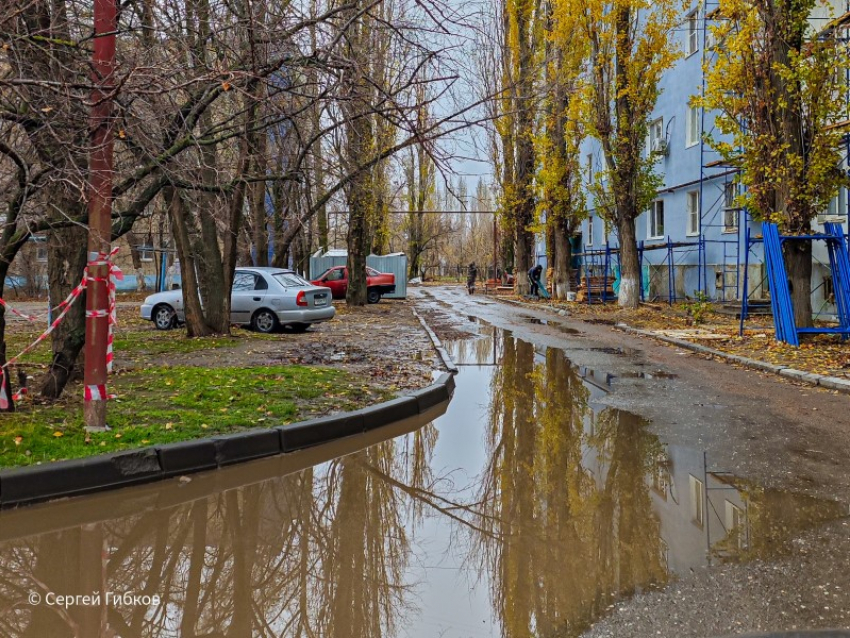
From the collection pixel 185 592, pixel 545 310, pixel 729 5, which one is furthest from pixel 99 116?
pixel 545 310

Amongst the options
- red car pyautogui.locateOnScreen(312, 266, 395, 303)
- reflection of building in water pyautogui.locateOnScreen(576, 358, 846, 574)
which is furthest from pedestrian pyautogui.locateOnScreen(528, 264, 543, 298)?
reflection of building in water pyautogui.locateOnScreen(576, 358, 846, 574)

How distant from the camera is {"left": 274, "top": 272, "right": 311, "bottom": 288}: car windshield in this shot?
58.6ft

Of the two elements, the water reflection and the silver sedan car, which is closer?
the water reflection

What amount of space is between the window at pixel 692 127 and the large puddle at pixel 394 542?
2178 centimetres

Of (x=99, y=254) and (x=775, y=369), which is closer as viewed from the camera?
(x=99, y=254)

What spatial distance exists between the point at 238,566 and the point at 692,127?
26.0m

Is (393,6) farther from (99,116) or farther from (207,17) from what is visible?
(99,116)

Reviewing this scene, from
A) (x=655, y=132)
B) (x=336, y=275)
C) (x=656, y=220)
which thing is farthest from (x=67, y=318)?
(x=336, y=275)

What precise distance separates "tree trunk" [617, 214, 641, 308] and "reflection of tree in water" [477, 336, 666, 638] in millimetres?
15365

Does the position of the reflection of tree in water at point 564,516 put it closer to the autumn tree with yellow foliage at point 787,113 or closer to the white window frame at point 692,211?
the autumn tree with yellow foliage at point 787,113

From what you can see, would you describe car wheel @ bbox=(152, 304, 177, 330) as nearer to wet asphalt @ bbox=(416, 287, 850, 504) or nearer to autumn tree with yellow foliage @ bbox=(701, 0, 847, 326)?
wet asphalt @ bbox=(416, 287, 850, 504)

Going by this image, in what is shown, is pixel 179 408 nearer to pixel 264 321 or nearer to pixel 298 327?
pixel 264 321

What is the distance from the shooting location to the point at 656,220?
30.1m

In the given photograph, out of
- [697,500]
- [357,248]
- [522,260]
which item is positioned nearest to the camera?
[697,500]
